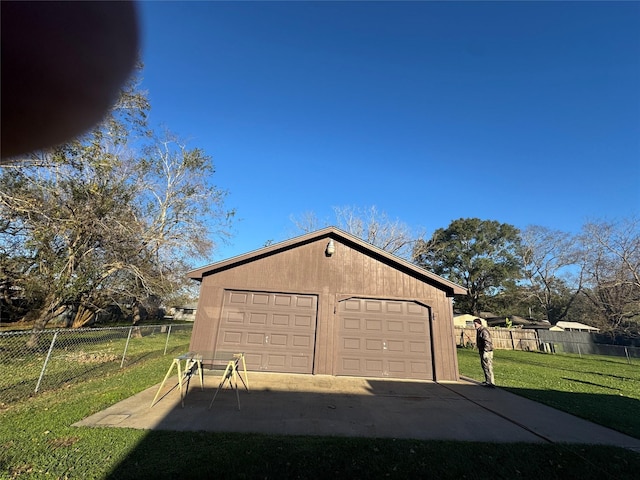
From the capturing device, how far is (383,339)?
9.07m

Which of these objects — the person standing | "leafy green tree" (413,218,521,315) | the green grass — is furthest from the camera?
"leafy green tree" (413,218,521,315)

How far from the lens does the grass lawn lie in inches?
122

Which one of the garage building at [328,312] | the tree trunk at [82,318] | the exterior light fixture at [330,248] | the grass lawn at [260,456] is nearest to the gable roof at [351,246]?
the garage building at [328,312]

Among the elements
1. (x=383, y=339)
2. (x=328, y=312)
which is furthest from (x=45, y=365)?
(x=383, y=339)

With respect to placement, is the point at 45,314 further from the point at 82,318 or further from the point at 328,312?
A: the point at 82,318

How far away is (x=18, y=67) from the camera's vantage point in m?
1.88

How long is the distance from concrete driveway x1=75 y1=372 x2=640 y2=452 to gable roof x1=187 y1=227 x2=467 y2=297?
9.92ft

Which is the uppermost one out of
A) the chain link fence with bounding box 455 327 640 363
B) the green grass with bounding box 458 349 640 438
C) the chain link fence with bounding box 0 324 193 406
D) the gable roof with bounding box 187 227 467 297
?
the gable roof with bounding box 187 227 467 297

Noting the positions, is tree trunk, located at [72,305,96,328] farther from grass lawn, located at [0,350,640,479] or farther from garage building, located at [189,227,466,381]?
grass lawn, located at [0,350,640,479]

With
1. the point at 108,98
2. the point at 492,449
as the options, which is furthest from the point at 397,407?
the point at 108,98

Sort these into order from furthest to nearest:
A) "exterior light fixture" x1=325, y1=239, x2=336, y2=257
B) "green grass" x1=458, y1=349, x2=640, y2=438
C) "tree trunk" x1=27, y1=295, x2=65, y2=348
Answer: "tree trunk" x1=27, y1=295, x2=65, y2=348
"exterior light fixture" x1=325, y1=239, x2=336, y2=257
"green grass" x1=458, y1=349, x2=640, y2=438

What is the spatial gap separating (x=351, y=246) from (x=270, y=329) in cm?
358

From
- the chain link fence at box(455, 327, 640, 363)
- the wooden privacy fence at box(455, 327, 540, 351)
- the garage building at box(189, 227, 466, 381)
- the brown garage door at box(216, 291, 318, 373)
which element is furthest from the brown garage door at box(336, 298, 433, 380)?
the wooden privacy fence at box(455, 327, 540, 351)

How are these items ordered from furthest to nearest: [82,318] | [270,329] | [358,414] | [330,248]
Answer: [82,318], [330,248], [270,329], [358,414]
